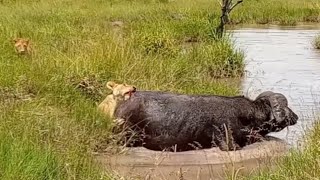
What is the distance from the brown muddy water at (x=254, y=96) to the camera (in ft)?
22.7

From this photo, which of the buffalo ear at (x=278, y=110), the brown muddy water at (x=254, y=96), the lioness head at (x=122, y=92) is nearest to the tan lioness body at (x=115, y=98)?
the lioness head at (x=122, y=92)

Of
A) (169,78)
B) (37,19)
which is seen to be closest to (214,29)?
(37,19)

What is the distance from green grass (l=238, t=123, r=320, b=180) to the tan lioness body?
1963 millimetres

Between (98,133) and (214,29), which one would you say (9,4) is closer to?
(214,29)

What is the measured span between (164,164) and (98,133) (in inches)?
27.8

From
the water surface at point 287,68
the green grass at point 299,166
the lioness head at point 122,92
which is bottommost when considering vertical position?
the water surface at point 287,68

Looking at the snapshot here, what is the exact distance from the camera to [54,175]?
5.32 m

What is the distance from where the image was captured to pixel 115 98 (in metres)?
7.74

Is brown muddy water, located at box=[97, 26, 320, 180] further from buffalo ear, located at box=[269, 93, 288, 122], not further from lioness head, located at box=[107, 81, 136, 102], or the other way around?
lioness head, located at box=[107, 81, 136, 102]

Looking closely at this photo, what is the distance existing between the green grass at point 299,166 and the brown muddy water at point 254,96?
0.26 metres

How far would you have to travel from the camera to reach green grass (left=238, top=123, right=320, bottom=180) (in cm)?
541

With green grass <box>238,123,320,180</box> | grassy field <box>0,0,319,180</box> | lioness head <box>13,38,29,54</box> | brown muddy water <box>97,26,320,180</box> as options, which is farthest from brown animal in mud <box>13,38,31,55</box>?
green grass <box>238,123,320,180</box>

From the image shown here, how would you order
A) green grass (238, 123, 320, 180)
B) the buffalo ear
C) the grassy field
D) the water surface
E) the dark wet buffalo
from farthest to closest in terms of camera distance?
the water surface → the buffalo ear → the dark wet buffalo → the grassy field → green grass (238, 123, 320, 180)

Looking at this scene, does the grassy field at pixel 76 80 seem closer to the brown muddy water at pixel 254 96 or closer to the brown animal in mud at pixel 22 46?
the brown animal in mud at pixel 22 46
